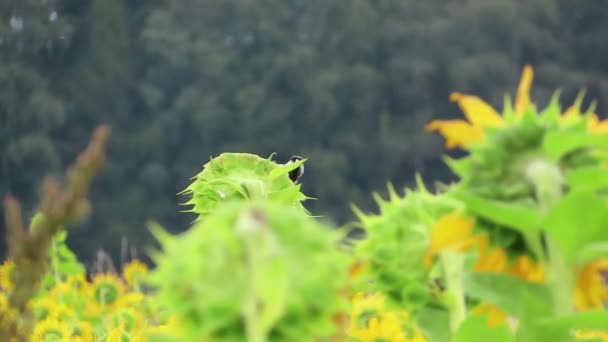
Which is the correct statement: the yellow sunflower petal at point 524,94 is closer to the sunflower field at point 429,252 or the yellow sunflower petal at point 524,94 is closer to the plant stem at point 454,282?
the sunflower field at point 429,252

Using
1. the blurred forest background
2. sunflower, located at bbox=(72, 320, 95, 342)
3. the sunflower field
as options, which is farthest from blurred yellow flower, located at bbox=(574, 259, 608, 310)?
the blurred forest background

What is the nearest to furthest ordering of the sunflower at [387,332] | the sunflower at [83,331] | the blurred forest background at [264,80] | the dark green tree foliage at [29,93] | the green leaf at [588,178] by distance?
the green leaf at [588,178], the sunflower at [387,332], the sunflower at [83,331], the dark green tree foliage at [29,93], the blurred forest background at [264,80]

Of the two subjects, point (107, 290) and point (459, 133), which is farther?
point (107, 290)

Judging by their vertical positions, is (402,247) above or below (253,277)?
above

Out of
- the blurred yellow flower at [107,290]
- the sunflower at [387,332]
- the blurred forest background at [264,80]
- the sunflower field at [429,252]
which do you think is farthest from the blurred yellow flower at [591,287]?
the blurred forest background at [264,80]

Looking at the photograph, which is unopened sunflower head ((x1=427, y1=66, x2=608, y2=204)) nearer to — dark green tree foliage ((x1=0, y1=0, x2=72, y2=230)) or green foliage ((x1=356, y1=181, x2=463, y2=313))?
green foliage ((x1=356, y1=181, x2=463, y2=313))

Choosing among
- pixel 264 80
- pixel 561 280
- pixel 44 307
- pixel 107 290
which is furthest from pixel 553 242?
pixel 264 80

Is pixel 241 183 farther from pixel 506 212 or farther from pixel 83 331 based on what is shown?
pixel 83 331
